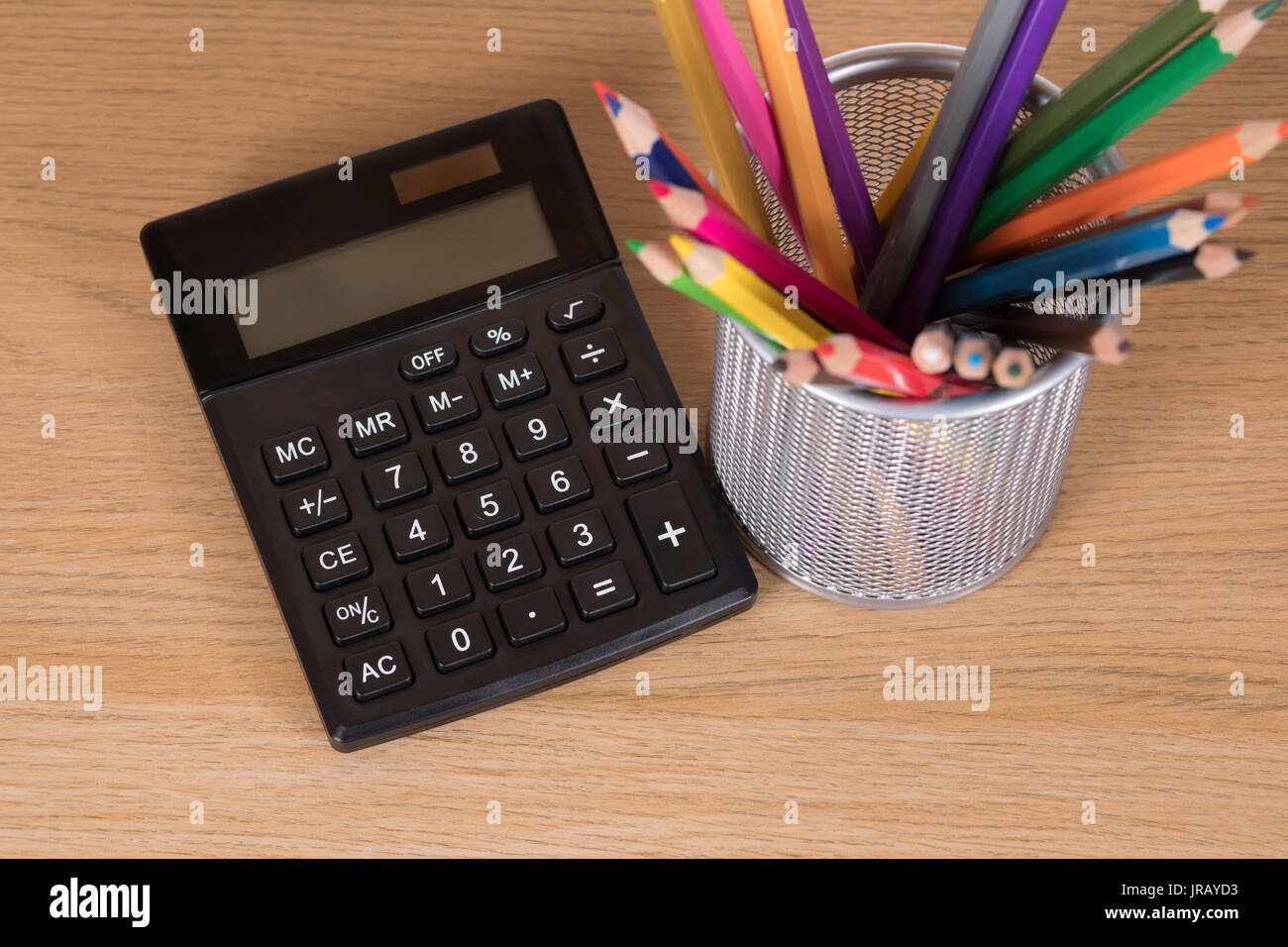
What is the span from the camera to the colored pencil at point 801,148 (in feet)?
1.04

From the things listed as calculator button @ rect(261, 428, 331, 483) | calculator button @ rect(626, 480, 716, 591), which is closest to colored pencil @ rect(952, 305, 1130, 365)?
calculator button @ rect(626, 480, 716, 591)

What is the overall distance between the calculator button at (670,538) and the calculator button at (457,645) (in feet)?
0.20

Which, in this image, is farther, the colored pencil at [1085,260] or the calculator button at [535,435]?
the calculator button at [535,435]

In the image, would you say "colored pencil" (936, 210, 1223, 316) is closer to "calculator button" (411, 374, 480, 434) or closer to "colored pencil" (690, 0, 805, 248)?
"colored pencil" (690, 0, 805, 248)

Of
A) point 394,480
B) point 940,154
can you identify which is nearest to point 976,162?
point 940,154

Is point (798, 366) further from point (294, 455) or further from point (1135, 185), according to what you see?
point (294, 455)

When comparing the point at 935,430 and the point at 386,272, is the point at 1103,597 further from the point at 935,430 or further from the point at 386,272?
the point at 386,272

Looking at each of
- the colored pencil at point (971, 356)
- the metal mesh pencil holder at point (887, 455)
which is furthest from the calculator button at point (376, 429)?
the colored pencil at point (971, 356)

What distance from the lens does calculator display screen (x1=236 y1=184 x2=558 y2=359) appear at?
45 cm

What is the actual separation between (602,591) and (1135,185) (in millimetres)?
204

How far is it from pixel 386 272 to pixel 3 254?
6.7 inches

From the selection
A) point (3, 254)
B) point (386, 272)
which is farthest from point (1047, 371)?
point (3, 254)

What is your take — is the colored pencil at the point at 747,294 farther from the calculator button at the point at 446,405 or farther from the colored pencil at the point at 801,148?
the calculator button at the point at 446,405

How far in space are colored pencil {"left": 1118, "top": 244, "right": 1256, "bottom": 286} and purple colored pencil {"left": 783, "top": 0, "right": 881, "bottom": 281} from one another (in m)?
0.09
